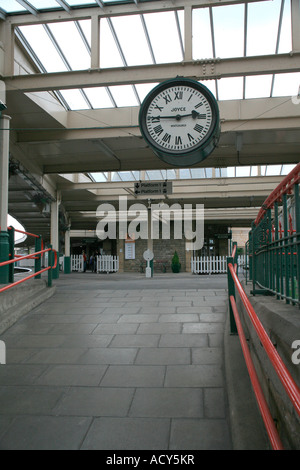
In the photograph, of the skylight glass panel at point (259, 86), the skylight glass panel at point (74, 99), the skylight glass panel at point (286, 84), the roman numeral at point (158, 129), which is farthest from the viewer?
the skylight glass panel at point (74, 99)

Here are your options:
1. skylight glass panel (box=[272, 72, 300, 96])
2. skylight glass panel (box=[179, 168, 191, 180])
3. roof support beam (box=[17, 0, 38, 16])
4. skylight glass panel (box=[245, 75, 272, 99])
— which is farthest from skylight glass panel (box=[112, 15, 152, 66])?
skylight glass panel (box=[179, 168, 191, 180])

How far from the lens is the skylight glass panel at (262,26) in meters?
7.54

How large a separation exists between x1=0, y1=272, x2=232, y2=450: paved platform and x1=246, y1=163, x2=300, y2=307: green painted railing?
1.00m

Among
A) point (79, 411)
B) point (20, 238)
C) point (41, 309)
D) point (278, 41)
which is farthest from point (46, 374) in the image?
point (20, 238)

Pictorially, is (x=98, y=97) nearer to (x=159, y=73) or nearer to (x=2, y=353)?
(x=159, y=73)

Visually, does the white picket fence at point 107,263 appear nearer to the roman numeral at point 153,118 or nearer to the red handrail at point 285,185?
the roman numeral at point 153,118

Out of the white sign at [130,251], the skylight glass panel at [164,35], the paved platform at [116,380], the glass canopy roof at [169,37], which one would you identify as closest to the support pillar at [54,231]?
the glass canopy roof at [169,37]

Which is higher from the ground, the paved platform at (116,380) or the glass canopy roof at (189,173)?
the glass canopy roof at (189,173)

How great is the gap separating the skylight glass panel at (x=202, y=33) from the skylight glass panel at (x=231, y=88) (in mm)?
954

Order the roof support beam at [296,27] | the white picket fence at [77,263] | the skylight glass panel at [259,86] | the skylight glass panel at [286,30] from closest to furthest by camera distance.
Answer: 1. the roof support beam at [296,27]
2. the skylight glass panel at [286,30]
3. the skylight glass panel at [259,86]
4. the white picket fence at [77,263]

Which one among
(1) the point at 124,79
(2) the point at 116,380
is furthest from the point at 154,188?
(2) the point at 116,380

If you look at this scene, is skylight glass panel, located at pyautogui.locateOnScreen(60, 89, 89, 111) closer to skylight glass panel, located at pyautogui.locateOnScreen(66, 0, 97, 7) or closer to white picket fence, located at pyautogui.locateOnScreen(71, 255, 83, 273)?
skylight glass panel, located at pyautogui.locateOnScreen(66, 0, 97, 7)

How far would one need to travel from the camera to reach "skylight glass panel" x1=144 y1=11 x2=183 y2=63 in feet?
25.7

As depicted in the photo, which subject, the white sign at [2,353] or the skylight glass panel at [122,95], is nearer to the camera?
the white sign at [2,353]
